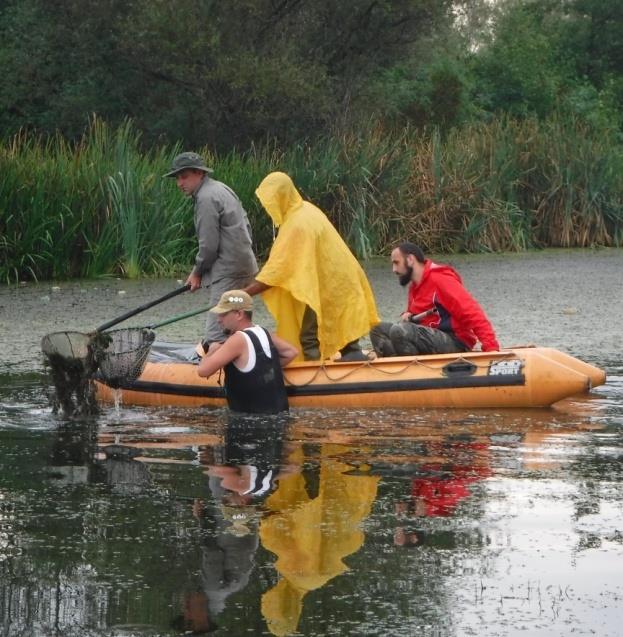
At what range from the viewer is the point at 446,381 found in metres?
9.53

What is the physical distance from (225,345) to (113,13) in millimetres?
24208

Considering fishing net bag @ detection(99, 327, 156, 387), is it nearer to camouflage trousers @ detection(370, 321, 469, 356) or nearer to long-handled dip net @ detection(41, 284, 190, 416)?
long-handled dip net @ detection(41, 284, 190, 416)

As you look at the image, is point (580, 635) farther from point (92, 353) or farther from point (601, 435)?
point (92, 353)

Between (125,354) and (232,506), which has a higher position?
(125,354)

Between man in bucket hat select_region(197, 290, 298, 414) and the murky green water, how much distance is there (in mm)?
219

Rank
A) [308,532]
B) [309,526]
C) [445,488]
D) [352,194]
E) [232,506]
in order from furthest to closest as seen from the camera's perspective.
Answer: [352,194]
[445,488]
[232,506]
[309,526]
[308,532]

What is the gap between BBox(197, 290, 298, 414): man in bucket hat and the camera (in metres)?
9.01

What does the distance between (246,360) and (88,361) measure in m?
1.07

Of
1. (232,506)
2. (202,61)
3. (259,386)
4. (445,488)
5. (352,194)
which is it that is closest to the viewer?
(232,506)

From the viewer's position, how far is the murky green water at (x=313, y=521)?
4.95m

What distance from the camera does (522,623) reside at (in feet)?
15.8

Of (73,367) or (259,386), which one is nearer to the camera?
(259,386)

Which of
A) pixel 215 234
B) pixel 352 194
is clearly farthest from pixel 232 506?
pixel 352 194

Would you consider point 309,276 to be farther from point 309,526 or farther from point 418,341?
point 309,526
